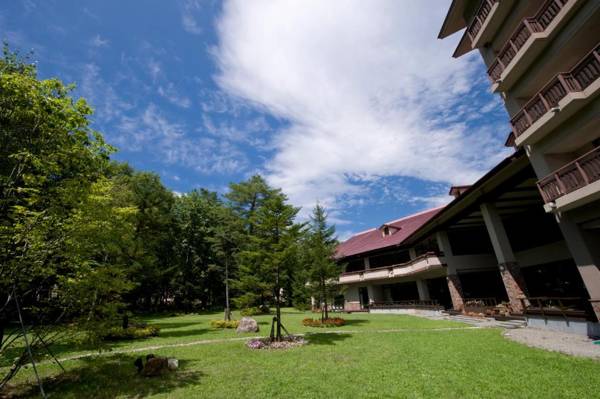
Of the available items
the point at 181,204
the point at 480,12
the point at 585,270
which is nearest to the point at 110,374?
the point at 585,270

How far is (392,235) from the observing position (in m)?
33.2

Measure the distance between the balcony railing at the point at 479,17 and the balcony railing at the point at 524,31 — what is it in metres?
2.69

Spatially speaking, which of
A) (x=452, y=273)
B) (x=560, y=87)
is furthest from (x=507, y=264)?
(x=560, y=87)

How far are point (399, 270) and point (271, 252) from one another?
19088mm

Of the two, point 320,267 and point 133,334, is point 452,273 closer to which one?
point 320,267

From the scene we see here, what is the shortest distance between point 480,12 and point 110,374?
2484 centimetres

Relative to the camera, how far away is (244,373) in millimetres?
9469

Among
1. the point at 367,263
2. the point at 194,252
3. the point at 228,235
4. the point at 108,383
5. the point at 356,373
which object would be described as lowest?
the point at 108,383

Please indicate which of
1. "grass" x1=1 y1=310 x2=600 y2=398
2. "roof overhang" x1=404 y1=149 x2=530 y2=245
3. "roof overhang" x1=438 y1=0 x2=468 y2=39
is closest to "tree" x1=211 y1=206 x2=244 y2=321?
"grass" x1=1 y1=310 x2=600 y2=398

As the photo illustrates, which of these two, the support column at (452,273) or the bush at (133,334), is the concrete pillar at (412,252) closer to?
the support column at (452,273)

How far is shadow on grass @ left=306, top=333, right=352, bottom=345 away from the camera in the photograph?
47.2 ft

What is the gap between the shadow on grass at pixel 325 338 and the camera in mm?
14394

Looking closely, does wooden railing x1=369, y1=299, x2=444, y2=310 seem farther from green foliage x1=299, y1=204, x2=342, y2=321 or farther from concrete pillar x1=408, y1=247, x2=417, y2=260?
green foliage x1=299, y1=204, x2=342, y2=321

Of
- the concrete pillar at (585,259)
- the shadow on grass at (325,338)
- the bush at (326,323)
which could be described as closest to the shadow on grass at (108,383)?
the shadow on grass at (325,338)
